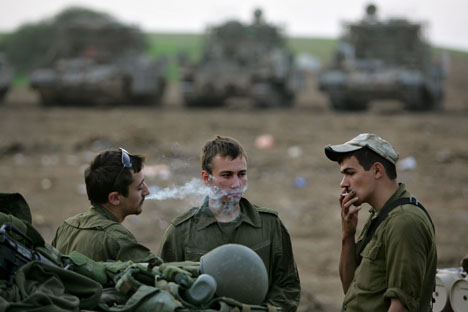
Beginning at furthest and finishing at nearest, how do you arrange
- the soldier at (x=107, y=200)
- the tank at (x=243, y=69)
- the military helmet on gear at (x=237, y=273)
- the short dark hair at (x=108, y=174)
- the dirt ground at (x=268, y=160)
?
the tank at (x=243, y=69), the dirt ground at (x=268, y=160), the short dark hair at (x=108, y=174), the soldier at (x=107, y=200), the military helmet on gear at (x=237, y=273)

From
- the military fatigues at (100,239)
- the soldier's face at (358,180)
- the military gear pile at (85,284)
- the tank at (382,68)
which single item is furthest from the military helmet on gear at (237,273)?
the tank at (382,68)

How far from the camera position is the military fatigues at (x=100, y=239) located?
3736 millimetres

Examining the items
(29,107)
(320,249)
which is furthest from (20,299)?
(29,107)

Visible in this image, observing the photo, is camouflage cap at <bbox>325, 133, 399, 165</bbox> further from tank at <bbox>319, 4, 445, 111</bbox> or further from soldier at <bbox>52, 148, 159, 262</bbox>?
tank at <bbox>319, 4, 445, 111</bbox>

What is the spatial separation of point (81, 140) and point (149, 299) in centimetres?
1345

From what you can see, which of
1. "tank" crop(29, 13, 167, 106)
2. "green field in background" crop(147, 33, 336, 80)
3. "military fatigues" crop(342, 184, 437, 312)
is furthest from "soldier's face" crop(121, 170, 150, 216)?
"green field in background" crop(147, 33, 336, 80)

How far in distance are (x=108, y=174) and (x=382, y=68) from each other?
19.7m

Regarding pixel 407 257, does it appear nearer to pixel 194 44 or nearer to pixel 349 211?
pixel 349 211

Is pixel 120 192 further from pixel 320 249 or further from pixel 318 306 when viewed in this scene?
pixel 320 249

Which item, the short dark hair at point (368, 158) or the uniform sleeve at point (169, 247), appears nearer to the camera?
the short dark hair at point (368, 158)

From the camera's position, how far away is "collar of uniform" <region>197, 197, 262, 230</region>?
3924 millimetres

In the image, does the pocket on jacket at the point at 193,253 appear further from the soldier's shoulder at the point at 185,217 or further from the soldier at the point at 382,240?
the soldier at the point at 382,240

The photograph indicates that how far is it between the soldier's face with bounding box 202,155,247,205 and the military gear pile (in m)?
0.68

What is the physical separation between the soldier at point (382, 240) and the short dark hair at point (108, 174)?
3.39 ft
